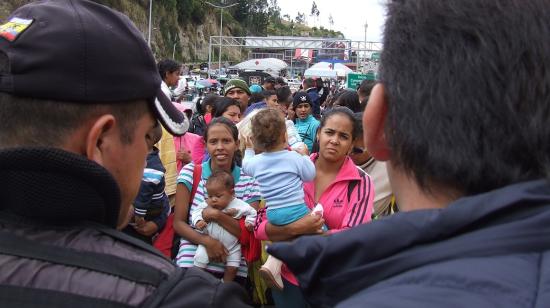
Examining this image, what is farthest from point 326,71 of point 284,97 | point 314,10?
point 314,10

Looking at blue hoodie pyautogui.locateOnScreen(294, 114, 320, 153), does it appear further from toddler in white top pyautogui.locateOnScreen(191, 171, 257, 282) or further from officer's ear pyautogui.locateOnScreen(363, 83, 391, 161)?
officer's ear pyautogui.locateOnScreen(363, 83, 391, 161)

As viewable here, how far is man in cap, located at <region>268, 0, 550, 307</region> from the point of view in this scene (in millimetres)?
846

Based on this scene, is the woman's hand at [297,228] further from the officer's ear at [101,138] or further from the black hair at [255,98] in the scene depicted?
the black hair at [255,98]

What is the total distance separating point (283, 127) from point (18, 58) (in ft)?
8.35

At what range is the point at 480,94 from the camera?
3.19 ft

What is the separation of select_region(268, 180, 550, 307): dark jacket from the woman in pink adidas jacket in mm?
2412

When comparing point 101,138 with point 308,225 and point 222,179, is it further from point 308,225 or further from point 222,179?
point 222,179

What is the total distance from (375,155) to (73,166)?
688 mm

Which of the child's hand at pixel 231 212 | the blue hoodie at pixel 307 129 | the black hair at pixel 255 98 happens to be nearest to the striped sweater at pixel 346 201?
the child's hand at pixel 231 212

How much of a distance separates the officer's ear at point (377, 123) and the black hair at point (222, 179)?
2.58 metres

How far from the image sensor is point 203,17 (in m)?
75.3

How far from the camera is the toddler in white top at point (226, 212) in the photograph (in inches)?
149

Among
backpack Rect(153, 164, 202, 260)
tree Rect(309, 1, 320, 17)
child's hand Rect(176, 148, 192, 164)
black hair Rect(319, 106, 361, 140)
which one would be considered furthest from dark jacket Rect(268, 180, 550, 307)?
tree Rect(309, 1, 320, 17)

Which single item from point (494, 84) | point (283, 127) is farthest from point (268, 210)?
point (494, 84)
